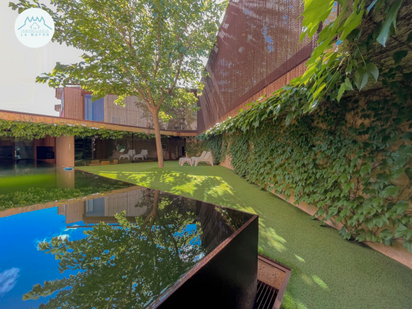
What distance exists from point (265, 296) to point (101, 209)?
2097mm

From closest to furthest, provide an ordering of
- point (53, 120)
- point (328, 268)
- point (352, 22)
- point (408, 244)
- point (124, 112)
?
point (352, 22)
point (408, 244)
point (328, 268)
point (53, 120)
point (124, 112)

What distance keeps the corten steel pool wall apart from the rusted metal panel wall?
4.83 ft

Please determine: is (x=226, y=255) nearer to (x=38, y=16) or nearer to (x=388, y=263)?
(x=388, y=263)

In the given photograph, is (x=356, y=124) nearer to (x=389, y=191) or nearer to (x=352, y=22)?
(x=389, y=191)

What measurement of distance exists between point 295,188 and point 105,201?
313 cm

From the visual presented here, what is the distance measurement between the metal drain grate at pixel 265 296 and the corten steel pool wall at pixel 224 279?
116 mm

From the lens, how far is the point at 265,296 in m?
1.57

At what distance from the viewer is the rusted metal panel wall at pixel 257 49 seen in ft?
9.93

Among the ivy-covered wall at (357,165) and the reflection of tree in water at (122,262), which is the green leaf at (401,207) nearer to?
the ivy-covered wall at (357,165)

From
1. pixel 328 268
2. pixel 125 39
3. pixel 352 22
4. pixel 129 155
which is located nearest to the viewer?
pixel 352 22

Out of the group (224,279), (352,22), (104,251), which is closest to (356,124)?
(352,22)

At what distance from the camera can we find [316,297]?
137 cm

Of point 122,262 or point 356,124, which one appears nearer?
point 122,262

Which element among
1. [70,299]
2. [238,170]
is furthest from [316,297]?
[238,170]
